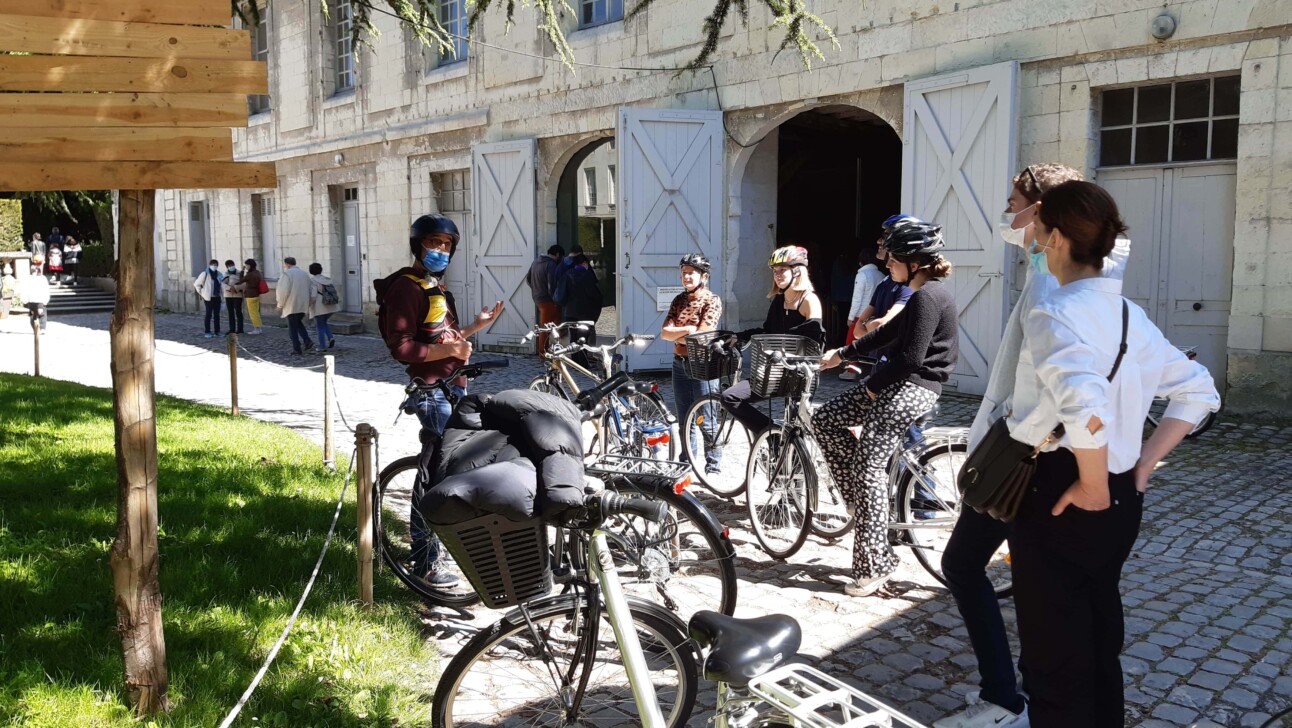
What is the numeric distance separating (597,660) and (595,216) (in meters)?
22.3

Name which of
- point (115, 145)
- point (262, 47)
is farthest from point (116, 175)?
point (262, 47)

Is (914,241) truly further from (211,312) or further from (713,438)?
(211,312)

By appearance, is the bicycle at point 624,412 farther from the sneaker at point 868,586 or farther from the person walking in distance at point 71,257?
the person walking in distance at point 71,257

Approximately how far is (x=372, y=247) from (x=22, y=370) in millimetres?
6342

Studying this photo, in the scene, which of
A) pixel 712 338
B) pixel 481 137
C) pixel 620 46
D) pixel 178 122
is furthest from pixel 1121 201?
pixel 481 137

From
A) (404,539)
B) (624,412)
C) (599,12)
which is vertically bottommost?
(404,539)

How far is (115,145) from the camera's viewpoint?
297 cm

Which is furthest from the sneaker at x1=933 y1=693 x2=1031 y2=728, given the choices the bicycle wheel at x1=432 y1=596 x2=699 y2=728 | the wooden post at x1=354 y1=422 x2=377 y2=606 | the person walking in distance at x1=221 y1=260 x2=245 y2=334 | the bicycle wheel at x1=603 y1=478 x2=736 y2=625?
the person walking in distance at x1=221 y1=260 x2=245 y2=334

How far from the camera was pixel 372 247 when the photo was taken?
1862 cm

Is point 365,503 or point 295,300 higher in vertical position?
point 295,300

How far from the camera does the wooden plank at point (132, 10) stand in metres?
2.87

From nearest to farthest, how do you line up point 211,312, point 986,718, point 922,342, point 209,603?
point 986,718
point 209,603
point 922,342
point 211,312

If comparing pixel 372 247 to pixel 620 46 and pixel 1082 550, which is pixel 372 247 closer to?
pixel 620 46

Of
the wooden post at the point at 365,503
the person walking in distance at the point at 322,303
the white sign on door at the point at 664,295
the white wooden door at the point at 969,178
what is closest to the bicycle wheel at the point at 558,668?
the wooden post at the point at 365,503
